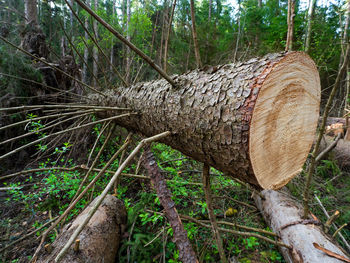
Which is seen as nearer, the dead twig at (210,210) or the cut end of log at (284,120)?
the cut end of log at (284,120)

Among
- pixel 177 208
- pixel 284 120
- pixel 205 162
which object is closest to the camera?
pixel 284 120

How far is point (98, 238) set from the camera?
4.52 feet

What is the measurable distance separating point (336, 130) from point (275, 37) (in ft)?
10.8

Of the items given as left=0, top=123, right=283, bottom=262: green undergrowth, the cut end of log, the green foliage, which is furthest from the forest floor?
the green foliage

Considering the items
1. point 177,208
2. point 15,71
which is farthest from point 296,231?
point 15,71

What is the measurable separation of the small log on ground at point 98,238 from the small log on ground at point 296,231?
1.45 m

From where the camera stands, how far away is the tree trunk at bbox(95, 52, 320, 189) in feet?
2.27

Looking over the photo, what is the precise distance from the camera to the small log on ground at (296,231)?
1.15 meters

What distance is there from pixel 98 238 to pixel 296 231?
158 centimetres

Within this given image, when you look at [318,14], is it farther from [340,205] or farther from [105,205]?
[105,205]

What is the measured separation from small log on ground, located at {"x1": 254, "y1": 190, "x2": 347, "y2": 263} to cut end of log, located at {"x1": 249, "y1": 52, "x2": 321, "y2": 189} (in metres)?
0.69

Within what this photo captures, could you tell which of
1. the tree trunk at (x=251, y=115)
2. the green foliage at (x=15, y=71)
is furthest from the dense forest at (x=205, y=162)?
the green foliage at (x=15, y=71)

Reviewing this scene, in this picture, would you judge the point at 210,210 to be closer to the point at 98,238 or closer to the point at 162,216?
the point at 162,216

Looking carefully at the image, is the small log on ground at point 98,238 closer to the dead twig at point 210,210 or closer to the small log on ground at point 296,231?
the dead twig at point 210,210
